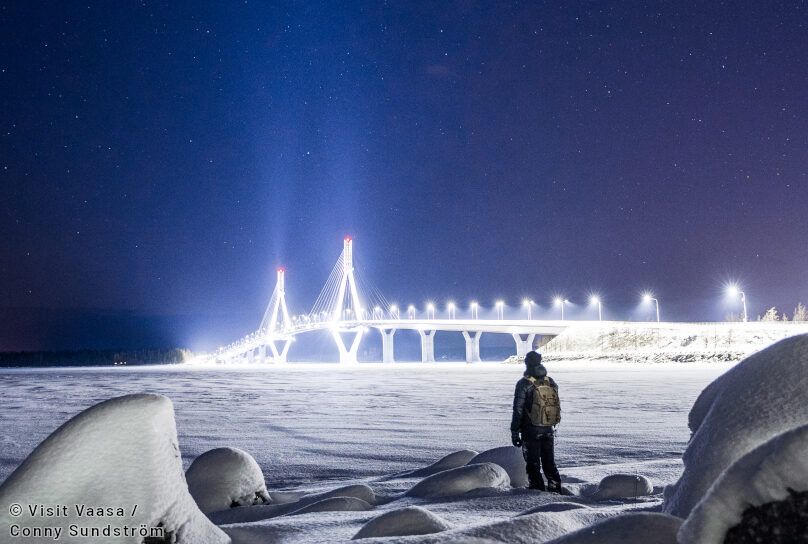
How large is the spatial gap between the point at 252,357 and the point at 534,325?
139ft

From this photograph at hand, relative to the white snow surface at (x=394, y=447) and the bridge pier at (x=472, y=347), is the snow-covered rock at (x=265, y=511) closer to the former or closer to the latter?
the white snow surface at (x=394, y=447)

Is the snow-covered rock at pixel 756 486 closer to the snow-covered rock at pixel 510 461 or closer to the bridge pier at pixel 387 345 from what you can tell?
the snow-covered rock at pixel 510 461

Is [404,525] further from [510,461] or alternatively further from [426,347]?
[426,347]

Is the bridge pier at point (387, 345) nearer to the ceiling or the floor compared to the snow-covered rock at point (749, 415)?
nearer to the floor

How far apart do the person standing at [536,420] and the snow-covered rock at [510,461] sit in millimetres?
168

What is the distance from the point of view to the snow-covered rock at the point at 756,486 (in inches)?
50.6

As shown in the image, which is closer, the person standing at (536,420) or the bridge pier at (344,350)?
the person standing at (536,420)

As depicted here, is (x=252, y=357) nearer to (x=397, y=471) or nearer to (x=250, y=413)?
(x=250, y=413)

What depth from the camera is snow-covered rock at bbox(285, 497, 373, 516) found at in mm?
3307

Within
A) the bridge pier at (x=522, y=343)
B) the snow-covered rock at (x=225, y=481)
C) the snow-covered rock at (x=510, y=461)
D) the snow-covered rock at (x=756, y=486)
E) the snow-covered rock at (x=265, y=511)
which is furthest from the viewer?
the bridge pier at (x=522, y=343)

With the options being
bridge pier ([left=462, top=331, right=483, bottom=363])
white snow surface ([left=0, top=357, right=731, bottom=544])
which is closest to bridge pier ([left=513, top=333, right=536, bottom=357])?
bridge pier ([left=462, top=331, right=483, bottom=363])

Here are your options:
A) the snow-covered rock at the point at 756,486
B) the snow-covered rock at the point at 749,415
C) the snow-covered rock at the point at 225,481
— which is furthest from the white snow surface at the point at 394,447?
the snow-covered rock at the point at 756,486

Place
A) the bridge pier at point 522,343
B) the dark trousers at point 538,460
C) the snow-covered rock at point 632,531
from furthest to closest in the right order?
the bridge pier at point 522,343
the dark trousers at point 538,460
the snow-covered rock at point 632,531

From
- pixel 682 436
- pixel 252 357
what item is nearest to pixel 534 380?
pixel 682 436
